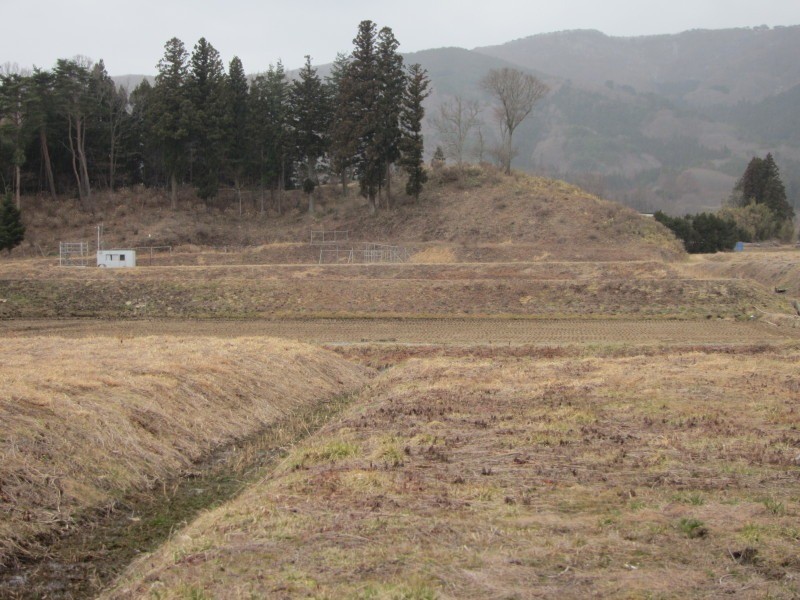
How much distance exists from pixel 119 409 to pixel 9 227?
163ft

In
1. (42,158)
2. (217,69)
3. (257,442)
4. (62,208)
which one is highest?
(217,69)

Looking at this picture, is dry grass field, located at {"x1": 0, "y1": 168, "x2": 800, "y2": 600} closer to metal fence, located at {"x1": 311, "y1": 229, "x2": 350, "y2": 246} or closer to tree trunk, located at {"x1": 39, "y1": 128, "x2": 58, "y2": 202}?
metal fence, located at {"x1": 311, "y1": 229, "x2": 350, "y2": 246}

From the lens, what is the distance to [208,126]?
66.1m

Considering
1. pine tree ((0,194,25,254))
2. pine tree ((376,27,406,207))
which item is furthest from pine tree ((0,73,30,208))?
pine tree ((376,27,406,207))

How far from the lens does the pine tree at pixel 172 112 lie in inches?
2537

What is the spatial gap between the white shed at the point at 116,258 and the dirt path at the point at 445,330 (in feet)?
50.5

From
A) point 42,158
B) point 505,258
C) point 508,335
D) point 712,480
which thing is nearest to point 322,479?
point 712,480

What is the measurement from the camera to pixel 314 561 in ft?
23.5

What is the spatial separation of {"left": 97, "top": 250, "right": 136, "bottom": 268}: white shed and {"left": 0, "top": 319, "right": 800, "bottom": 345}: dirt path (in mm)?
15391

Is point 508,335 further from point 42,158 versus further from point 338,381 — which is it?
point 42,158

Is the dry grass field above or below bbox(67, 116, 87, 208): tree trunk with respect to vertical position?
below

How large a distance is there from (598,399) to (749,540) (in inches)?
309

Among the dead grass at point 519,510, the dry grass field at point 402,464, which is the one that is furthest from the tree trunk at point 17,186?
the dead grass at point 519,510

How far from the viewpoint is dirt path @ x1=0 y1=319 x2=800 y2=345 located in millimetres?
29438
